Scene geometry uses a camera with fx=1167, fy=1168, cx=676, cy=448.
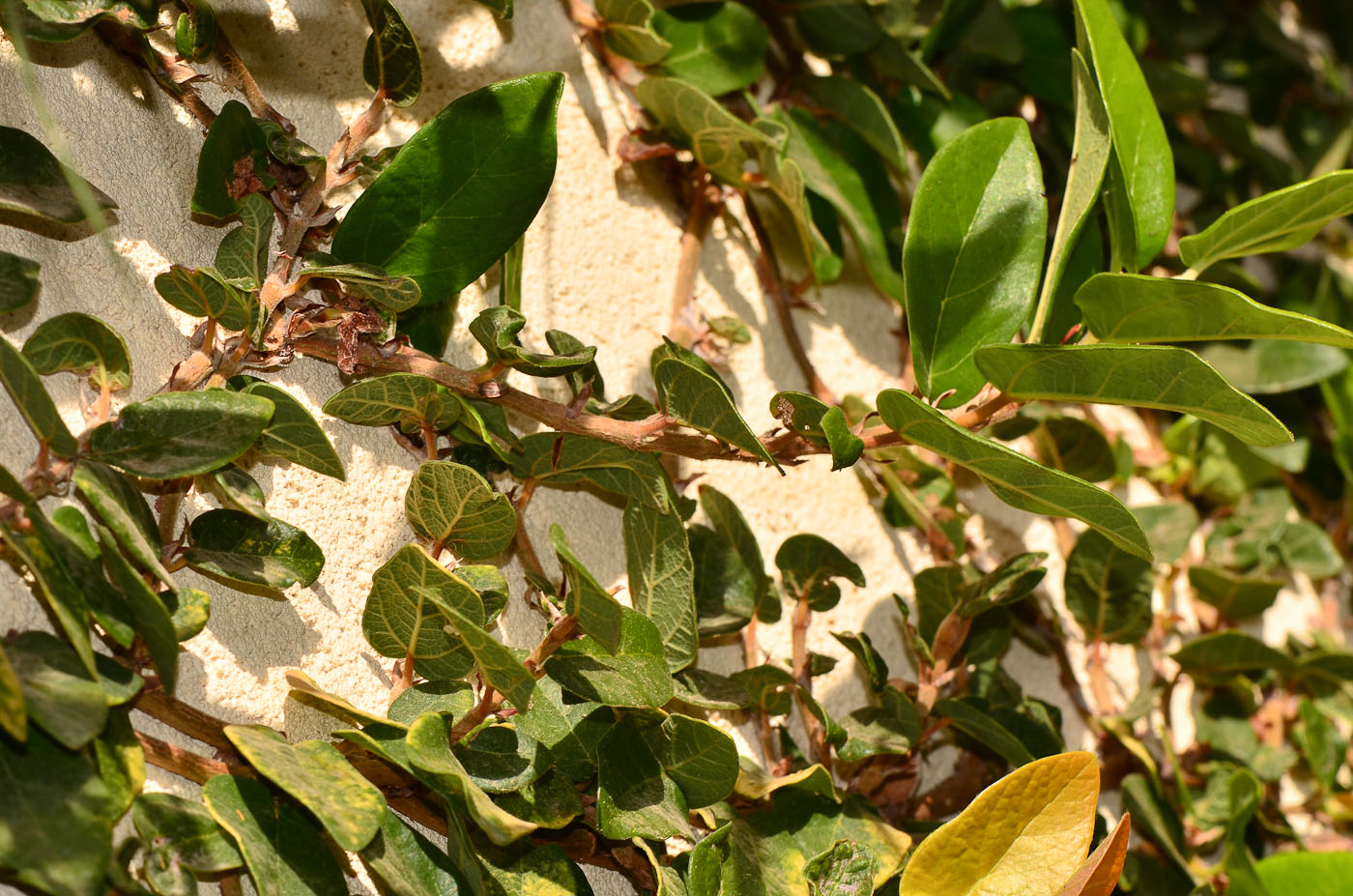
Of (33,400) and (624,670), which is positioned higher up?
(33,400)

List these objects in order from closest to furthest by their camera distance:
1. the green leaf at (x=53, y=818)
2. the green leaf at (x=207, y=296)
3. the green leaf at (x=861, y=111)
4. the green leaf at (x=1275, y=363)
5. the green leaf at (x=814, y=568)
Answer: the green leaf at (x=53, y=818) < the green leaf at (x=207, y=296) < the green leaf at (x=814, y=568) < the green leaf at (x=861, y=111) < the green leaf at (x=1275, y=363)

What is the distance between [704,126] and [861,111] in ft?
0.46

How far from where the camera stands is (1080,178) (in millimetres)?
511

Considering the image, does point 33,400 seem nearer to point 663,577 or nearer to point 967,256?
point 663,577

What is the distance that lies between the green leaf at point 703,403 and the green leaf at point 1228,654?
0.44m

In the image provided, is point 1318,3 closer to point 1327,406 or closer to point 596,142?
point 1327,406

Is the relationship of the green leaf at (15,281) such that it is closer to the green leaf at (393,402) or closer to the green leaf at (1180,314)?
the green leaf at (393,402)

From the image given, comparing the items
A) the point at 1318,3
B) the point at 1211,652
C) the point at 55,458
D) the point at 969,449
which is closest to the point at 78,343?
the point at 55,458

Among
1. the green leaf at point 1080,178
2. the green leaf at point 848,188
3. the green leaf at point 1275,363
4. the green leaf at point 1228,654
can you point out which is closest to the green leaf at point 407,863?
the green leaf at point 1080,178

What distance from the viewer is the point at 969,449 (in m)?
0.44

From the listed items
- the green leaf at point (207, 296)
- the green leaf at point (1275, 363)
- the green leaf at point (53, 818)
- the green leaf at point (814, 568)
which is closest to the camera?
the green leaf at point (53, 818)

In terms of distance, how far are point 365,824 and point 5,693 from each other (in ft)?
0.39

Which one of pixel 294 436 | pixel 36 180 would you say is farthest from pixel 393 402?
pixel 36 180

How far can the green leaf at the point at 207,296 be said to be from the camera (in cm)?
44
